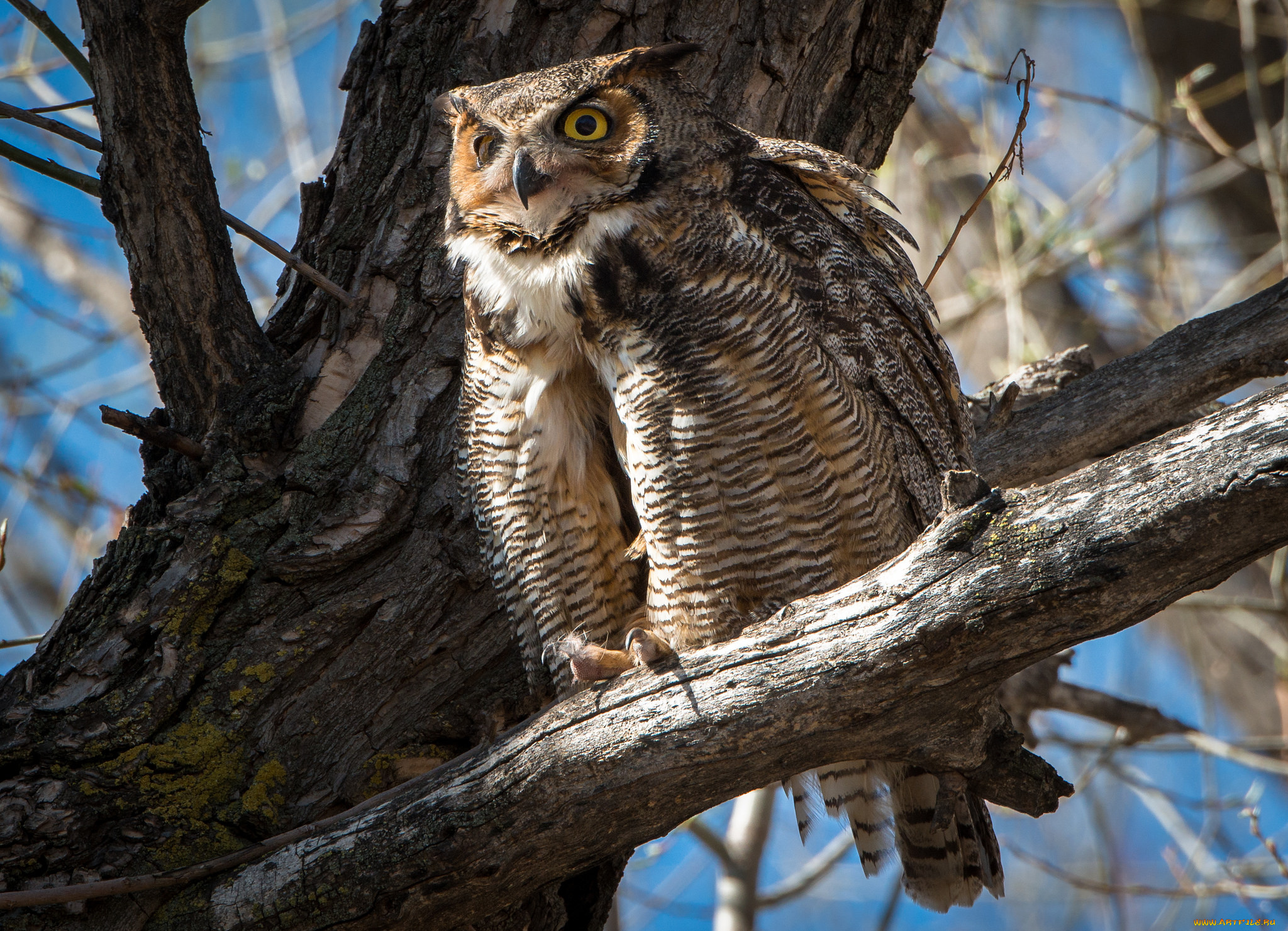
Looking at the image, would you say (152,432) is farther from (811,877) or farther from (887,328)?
(811,877)

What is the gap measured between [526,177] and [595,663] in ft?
3.53

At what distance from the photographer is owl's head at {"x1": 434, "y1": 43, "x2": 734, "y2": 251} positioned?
2.30m

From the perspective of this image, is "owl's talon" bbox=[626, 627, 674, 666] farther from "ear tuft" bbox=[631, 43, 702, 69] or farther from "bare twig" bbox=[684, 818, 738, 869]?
"bare twig" bbox=[684, 818, 738, 869]

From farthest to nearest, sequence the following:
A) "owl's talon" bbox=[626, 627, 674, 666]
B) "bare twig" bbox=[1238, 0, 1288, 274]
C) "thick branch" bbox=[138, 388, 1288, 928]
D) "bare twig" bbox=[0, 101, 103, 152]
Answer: "bare twig" bbox=[1238, 0, 1288, 274]
"bare twig" bbox=[0, 101, 103, 152]
"owl's talon" bbox=[626, 627, 674, 666]
"thick branch" bbox=[138, 388, 1288, 928]

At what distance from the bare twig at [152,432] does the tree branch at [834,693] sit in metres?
0.98

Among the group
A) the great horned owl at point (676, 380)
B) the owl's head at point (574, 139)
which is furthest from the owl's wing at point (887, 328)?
the owl's head at point (574, 139)

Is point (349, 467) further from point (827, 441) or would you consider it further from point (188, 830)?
point (827, 441)

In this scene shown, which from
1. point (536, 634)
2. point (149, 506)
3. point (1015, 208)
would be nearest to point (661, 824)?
point (536, 634)

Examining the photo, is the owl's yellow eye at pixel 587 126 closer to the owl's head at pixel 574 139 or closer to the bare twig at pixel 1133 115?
the owl's head at pixel 574 139

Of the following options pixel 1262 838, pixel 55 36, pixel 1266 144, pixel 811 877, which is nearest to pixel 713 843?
pixel 811 877

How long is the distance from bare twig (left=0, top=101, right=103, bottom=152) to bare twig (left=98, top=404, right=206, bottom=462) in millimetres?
562

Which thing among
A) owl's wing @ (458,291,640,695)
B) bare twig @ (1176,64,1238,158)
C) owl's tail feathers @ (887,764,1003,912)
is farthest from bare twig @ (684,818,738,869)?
bare twig @ (1176,64,1238,158)

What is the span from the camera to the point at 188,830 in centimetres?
218

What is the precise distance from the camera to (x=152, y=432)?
2.33 m
